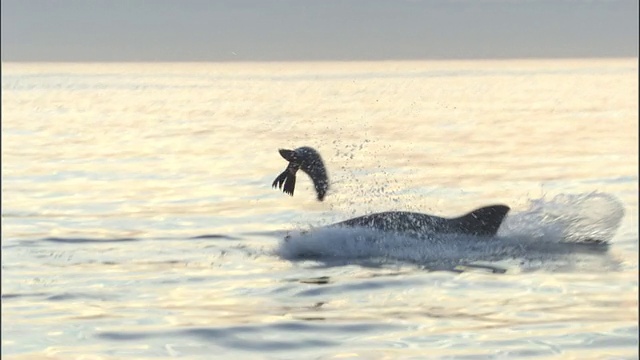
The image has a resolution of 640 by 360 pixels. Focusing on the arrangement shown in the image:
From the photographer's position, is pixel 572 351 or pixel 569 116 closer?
pixel 572 351

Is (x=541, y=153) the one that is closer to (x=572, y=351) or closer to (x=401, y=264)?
(x=401, y=264)

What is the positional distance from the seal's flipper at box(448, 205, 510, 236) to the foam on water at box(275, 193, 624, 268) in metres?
0.19

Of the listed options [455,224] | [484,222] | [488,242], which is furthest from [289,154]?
[488,242]

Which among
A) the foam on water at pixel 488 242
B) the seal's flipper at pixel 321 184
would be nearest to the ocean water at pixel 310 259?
the foam on water at pixel 488 242

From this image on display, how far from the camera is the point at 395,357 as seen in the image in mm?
11898

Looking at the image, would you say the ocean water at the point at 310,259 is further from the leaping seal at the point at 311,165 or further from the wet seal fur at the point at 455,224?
the leaping seal at the point at 311,165

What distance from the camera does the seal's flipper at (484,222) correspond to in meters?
18.9

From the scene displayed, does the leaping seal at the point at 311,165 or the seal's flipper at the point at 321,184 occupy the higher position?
the leaping seal at the point at 311,165

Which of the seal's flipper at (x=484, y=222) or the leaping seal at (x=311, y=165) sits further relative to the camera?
the leaping seal at (x=311, y=165)

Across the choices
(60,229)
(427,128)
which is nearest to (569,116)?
(427,128)

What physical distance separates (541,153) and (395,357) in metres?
25.6

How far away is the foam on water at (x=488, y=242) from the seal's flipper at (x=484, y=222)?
0.19 m

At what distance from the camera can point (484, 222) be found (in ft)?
62.2

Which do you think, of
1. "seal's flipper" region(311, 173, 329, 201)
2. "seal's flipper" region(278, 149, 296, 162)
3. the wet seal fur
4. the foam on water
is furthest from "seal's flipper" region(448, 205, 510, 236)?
"seal's flipper" region(278, 149, 296, 162)
